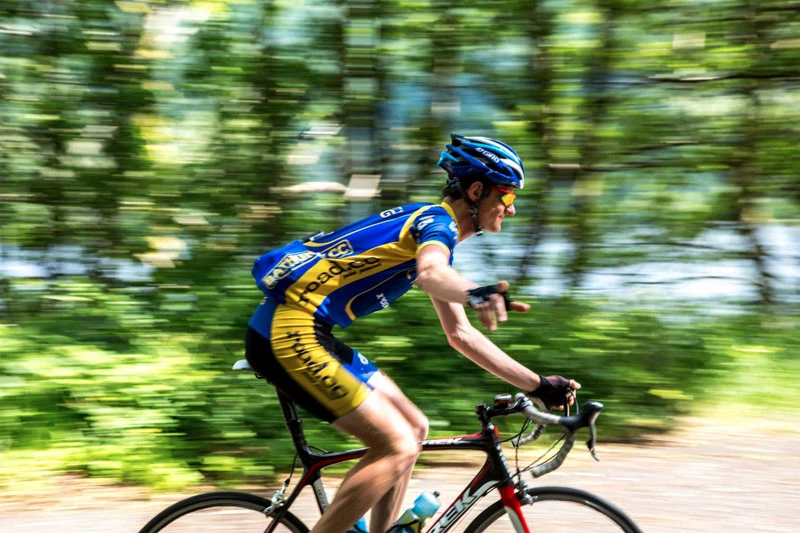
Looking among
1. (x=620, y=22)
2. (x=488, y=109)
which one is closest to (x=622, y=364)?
(x=488, y=109)

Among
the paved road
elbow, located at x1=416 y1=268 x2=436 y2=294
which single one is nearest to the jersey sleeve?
elbow, located at x1=416 y1=268 x2=436 y2=294

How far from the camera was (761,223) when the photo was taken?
21.9 feet

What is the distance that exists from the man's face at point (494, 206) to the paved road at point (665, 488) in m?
2.17

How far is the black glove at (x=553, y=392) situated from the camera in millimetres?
3023

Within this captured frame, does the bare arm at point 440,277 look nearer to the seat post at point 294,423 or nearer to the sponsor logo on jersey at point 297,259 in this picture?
the sponsor logo on jersey at point 297,259

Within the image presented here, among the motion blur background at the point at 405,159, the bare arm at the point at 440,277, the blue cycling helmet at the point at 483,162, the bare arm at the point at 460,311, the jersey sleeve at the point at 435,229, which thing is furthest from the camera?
the motion blur background at the point at 405,159

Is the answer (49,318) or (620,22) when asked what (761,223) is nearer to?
(620,22)

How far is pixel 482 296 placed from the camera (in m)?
2.66

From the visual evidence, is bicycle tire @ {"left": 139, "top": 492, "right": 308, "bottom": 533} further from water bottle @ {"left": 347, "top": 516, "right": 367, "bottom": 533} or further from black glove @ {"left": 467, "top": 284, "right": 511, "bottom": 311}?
black glove @ {"left": 467, "top": 284, "right": 511, "bottom": 311}

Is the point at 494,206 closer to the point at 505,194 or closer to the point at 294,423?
the point at 505,194

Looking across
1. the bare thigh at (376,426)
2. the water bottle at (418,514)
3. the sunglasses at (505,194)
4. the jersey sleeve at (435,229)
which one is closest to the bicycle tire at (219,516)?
the water bottle at (418,514)

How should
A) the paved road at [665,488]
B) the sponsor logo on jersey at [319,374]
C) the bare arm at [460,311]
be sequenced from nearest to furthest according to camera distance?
the bare arm at [460,311] < the sponsor logo on jersey at [319,374] < the paved road at [665,488]

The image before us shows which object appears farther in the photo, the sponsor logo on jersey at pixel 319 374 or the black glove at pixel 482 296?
the sponsor logo on jersey at pixel 319 374

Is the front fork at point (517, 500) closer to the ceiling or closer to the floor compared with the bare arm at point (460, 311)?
closer to the floor
